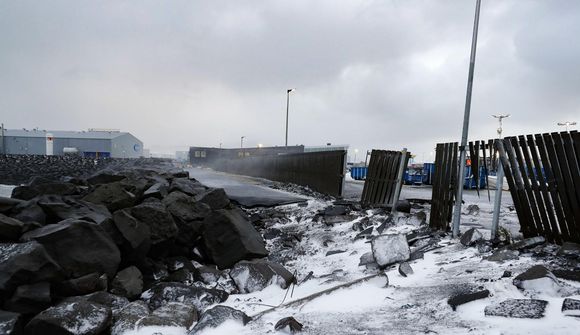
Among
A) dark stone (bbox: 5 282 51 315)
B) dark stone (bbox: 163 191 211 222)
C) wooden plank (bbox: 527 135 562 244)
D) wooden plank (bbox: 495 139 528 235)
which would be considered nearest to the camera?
dark stone (bbox: 5 282 51 315)

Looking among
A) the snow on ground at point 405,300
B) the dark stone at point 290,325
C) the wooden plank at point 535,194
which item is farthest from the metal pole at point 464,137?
the dark stone at point 290,325

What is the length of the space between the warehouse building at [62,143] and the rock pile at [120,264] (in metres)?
78.0

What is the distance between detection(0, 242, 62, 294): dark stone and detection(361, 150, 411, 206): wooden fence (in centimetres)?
740

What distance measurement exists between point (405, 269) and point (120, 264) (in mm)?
4762

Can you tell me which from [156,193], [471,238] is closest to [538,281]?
[471,238]

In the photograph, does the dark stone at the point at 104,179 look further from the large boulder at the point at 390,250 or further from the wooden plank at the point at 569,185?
the wooden plank at the point at 569,185

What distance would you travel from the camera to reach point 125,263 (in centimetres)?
643

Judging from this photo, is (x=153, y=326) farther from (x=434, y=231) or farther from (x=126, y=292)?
(x=434, y=231)

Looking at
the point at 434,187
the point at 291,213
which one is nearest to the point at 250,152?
the point at 291,213

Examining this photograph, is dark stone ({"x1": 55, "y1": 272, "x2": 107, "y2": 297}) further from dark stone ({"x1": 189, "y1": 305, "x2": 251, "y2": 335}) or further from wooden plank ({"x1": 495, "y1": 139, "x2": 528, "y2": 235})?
wooden plank ({"x1": 495, "y1": 139, "x2": 528, "y2": 235})

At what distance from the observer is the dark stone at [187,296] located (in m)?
5.21

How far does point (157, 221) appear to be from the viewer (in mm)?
7070

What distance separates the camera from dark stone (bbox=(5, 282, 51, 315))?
450cm

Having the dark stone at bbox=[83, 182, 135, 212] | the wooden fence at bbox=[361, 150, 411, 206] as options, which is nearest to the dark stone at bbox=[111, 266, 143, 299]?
the dark stone at bbox=[83, 182, 135, 212]
